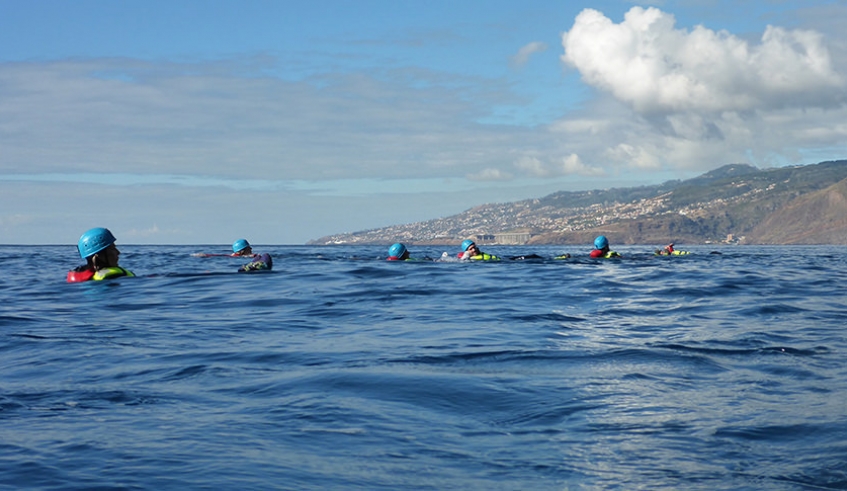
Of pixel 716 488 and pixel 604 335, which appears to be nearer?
pixel 716 488

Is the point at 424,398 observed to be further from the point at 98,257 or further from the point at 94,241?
the point at 98,257

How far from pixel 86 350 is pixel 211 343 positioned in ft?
5.26

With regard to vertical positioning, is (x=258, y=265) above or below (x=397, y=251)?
below

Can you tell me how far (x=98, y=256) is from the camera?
21.8 m

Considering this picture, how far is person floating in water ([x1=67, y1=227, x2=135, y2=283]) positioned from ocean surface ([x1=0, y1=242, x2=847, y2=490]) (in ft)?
17.8

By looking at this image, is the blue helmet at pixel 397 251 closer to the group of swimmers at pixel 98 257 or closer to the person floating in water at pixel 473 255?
the person floating in water at pixel 473 255

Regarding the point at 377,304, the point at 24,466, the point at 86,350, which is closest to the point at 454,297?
the point at 377,304

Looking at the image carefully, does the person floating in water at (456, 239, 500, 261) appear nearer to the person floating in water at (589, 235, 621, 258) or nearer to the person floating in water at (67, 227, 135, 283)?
the person floating in water at (589, 235, 621, 258)

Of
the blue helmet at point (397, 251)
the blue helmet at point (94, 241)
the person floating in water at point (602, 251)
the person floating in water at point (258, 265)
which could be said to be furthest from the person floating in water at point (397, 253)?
the blue helmet at point (94, 241)

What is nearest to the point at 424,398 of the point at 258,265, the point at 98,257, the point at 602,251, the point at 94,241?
the point at 94,241

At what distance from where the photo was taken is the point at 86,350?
35.3 feet

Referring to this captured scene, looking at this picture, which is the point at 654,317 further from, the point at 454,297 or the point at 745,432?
the point at 745,432

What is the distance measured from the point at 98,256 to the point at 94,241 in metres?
0.63

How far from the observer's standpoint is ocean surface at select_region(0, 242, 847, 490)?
517 centimetres
